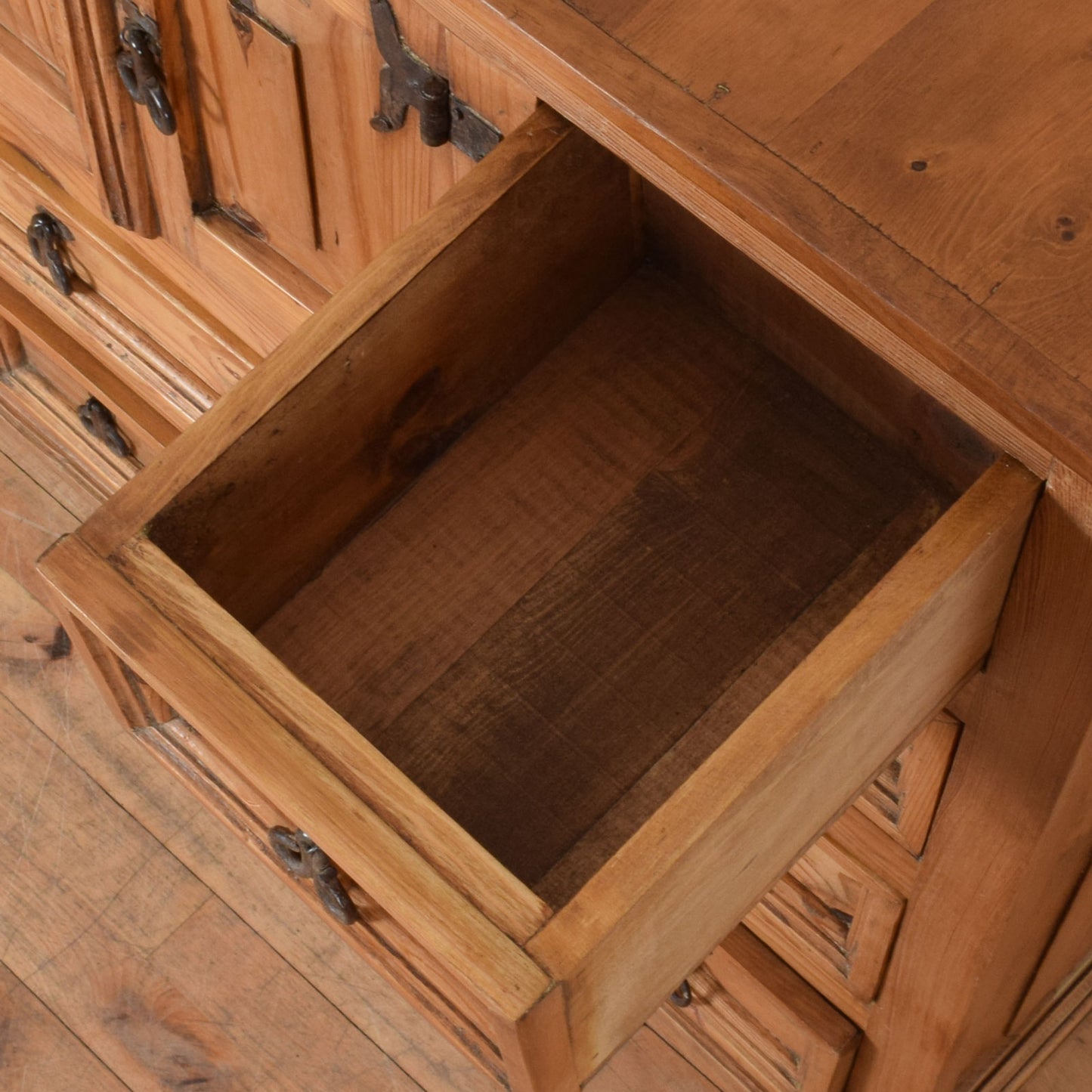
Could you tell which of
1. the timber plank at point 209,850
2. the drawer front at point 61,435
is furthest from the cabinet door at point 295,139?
the timber plank at point 209,850

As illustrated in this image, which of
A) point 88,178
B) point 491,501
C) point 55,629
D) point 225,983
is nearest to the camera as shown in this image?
point 491,501

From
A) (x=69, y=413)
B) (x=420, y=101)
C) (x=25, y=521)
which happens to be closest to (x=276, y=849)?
(x=420, y=101)

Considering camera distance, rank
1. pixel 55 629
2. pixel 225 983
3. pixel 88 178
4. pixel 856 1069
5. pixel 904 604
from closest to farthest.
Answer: pixel 904 604
pixel 88 178
pixel 856 1069
pixel 225 983
pixel 55 629

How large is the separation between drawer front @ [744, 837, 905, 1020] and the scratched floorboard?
11.3 inches

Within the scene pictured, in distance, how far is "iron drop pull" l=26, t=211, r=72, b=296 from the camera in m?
1.21

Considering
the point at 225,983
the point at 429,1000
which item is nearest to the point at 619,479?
the point at 429,1000

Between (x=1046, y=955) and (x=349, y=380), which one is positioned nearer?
(x=349, y=380)

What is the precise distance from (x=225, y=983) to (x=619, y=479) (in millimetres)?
781

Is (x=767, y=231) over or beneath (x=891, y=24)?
beneath

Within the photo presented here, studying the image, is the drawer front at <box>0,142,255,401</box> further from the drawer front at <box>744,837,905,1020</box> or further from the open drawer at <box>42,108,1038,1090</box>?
the drawer front at <box>744,837,905,1020</box>

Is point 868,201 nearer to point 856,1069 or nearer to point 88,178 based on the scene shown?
point 88,178

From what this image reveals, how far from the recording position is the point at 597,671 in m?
0.81

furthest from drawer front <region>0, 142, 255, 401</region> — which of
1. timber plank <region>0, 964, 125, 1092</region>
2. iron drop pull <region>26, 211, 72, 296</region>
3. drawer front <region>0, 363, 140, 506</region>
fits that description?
timber plank <region>0, 964, 125, 1092</region>

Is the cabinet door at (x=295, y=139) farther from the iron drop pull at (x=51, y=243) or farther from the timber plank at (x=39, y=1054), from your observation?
the timber plank at (x=39, y=1054)
